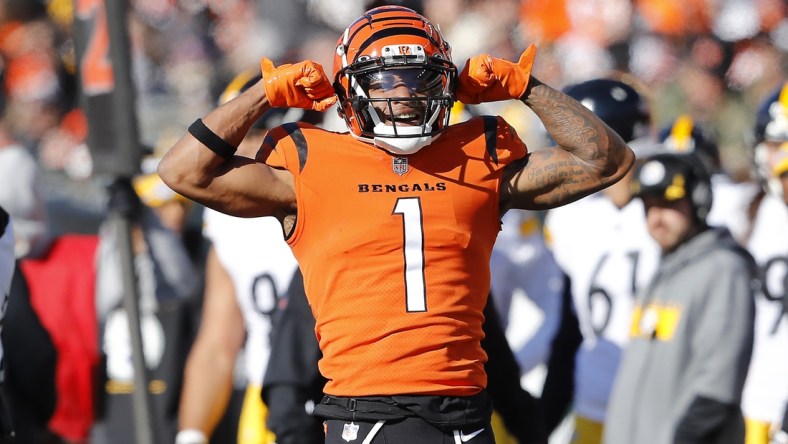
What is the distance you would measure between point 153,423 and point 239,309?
2.06 ft

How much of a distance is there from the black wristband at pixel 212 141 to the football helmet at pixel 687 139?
3.33m

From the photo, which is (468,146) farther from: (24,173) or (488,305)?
(24,173)

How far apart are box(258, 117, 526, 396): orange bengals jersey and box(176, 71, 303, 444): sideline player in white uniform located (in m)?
2.08

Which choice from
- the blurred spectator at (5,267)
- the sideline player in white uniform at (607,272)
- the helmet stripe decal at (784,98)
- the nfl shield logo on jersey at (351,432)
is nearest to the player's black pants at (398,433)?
the nfl shield logo on jersey at (351,432)

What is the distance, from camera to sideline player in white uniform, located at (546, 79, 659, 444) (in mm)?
6984

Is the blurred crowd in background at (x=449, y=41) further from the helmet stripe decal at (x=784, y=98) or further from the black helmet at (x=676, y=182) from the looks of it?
the black helmet at (x=676, y=182)

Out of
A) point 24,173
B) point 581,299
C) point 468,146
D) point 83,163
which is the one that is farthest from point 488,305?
point 83,163

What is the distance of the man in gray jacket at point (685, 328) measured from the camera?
6152 millimetres

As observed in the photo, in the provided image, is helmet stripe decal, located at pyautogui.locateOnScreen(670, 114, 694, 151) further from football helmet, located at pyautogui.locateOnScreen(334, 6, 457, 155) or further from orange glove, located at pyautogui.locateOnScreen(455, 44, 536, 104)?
football helmet, located at pyautogui.locateOnScreen(334, 6, 457, 155)

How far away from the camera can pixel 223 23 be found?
11.4 meters


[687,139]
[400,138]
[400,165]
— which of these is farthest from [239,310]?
[400,138]

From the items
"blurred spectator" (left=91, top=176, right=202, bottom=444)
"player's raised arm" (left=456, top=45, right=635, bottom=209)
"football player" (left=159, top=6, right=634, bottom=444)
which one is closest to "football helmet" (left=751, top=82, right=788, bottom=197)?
"player's raised arm" (left=456, top=45, right=635, bottom=209)

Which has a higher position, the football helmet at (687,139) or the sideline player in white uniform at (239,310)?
the football helmet at (687,139)

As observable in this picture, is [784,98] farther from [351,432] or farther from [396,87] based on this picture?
[351,432]
